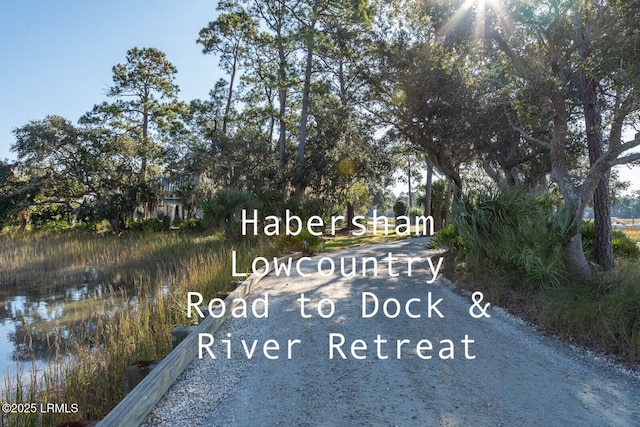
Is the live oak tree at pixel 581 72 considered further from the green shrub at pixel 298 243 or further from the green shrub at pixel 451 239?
the green shrub at pixel 298 243

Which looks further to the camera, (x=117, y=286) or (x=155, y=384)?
(x=117, y=286)

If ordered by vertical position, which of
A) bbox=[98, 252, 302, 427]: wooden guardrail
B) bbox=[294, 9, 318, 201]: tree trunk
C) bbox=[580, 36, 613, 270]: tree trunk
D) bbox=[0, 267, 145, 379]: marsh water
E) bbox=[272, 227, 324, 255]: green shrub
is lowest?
bbox=[0, 267, 145, 379]: marsh water

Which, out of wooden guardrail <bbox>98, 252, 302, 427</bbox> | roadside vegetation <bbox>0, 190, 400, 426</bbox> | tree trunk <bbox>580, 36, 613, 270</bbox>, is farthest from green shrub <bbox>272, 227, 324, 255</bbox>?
tree trunk <bbox>580, 36, 613, 270</bbox>

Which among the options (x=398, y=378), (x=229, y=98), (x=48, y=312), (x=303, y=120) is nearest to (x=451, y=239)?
(x=398, y=378)

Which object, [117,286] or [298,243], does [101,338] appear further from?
[298,243]

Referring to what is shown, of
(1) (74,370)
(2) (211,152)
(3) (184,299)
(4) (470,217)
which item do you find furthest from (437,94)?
(2) (211,152)

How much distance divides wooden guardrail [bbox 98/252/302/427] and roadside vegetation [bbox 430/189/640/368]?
443cm

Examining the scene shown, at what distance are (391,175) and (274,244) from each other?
48.4 ft

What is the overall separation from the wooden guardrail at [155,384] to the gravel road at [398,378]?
0.09 meters

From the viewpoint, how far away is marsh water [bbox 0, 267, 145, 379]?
5781 millimetres

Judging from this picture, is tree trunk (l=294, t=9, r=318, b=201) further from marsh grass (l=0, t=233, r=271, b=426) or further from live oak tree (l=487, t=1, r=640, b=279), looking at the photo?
live oak tree (l=487, t=1, r=640, b=279)

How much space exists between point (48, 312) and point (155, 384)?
659cm

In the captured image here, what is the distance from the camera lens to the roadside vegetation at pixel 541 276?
16.5ft

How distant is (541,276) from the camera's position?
696 cm
